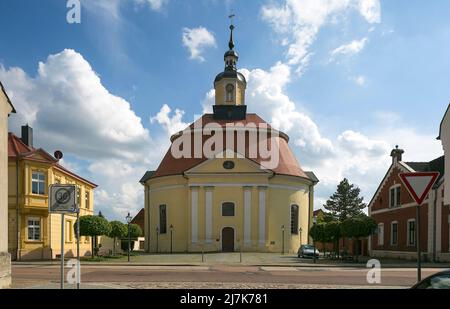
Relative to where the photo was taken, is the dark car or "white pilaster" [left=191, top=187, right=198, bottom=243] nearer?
the dark car

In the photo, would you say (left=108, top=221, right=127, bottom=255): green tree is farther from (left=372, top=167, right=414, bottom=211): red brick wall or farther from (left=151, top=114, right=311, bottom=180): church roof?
(left=372, top=167, right=414, bottom=211): red brick wall

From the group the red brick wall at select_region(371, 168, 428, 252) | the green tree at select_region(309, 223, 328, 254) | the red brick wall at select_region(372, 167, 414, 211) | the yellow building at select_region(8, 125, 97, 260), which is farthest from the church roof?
the yellow building at select_region(8, 125, 97, 260)

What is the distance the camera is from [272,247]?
42.7 metres

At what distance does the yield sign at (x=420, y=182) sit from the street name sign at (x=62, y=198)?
217 inches

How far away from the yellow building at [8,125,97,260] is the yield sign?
88.3 feet

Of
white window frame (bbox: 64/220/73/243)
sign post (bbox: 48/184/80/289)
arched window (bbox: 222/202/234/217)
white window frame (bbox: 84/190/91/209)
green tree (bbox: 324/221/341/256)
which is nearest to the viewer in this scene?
sign post (bbox: 48/184/80/289)

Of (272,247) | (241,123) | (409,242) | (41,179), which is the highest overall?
(241,123)

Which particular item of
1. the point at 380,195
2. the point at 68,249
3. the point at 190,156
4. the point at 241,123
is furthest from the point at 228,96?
the point at 68,249

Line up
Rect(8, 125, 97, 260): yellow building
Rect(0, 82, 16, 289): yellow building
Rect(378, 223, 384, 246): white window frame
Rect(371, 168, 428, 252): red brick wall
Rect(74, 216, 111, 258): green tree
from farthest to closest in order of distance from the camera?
Rect(378, 223, 384, 246): white window frame, Rect(371, 168, 428, 252): red brick wall, Rect(8, 125, 97, 260): yellow building, Rect(74, 216, 111, 258): green tree, Rect(0, 82, 16, 289): yellow building

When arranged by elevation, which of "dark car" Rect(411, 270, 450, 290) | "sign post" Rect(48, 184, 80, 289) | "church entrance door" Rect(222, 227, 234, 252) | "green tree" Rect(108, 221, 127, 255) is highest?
"sign post" Rect(48, 184, 80, 289)

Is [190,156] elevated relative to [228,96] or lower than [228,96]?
lower

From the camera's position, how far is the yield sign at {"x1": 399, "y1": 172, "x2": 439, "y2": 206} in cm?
647
